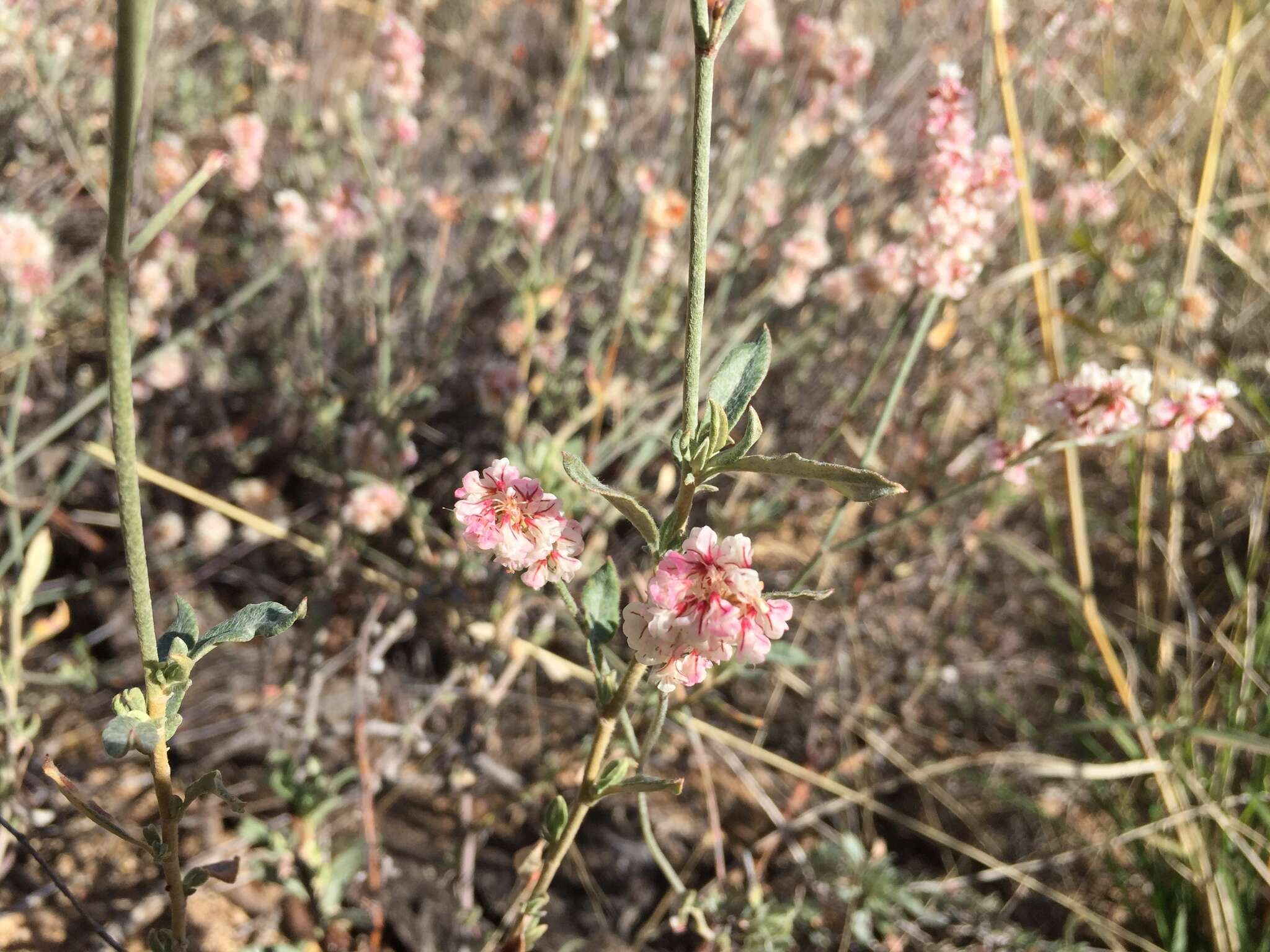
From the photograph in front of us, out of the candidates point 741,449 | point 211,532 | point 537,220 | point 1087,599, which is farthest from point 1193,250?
point 211,532

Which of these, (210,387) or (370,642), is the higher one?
(210,387)

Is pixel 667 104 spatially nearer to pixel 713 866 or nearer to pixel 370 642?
pixel 370 642

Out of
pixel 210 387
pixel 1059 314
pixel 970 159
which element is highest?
pixel 970 159

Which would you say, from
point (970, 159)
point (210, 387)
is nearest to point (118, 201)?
point (970, 159)

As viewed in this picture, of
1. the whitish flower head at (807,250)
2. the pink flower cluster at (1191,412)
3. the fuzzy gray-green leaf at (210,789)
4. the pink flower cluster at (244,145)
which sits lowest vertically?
the fuzzy gray-green leaf at (210,789)

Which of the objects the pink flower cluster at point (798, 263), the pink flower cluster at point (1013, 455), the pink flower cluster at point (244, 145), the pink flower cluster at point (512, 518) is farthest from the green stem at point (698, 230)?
the pink flower cluster at point (244, 145)

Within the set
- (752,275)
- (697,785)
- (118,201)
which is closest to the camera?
(118,201)

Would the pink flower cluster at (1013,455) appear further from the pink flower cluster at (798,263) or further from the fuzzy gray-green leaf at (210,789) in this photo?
the fuzzy gray-green leaf at (210,789)
